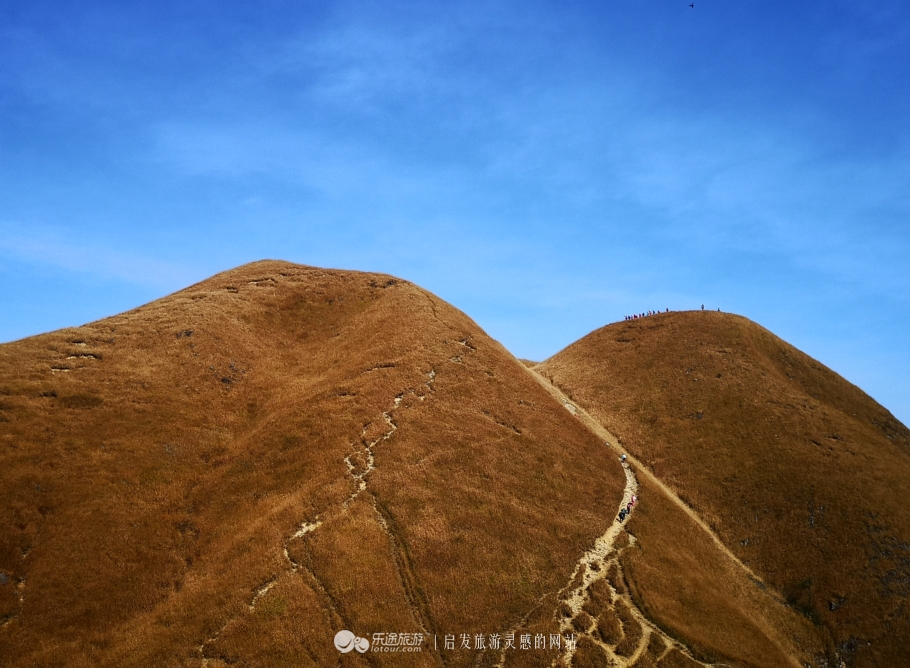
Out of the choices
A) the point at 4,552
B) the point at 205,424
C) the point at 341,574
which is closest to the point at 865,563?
the point at 341,574

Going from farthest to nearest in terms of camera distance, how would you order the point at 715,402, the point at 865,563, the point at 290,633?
1. the point at 715,402
2. the point at 865,563
3. the point at 290,633

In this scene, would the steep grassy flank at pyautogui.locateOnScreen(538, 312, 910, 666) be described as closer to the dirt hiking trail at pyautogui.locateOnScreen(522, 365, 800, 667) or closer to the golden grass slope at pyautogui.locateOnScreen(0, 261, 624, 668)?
the dirt hiking trail at pyautogui.locateOnScreen(522, 365, 800, 667)

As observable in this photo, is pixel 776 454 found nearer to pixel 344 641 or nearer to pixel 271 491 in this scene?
pixel 344 641

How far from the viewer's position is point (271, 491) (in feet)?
118

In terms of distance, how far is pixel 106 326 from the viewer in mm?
50250

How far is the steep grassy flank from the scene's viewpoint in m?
38.7

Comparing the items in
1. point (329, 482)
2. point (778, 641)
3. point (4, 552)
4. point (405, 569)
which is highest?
point (329, 482)

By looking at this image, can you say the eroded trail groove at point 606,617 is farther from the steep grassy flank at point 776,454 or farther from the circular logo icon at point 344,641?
the circular logo icon at point 344,641

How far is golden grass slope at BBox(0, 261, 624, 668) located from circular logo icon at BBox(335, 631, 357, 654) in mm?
378

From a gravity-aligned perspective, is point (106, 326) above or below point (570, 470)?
above

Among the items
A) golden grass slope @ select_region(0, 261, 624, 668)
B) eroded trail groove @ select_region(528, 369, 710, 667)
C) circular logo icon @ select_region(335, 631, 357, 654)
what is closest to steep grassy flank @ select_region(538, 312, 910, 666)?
eroded trail groove @ select_region(528, 369, 710, 667)

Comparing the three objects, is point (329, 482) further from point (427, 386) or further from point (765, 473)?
point (765, 473)

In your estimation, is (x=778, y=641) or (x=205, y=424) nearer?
(x=778, y=641)

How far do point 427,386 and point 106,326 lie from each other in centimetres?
2940
